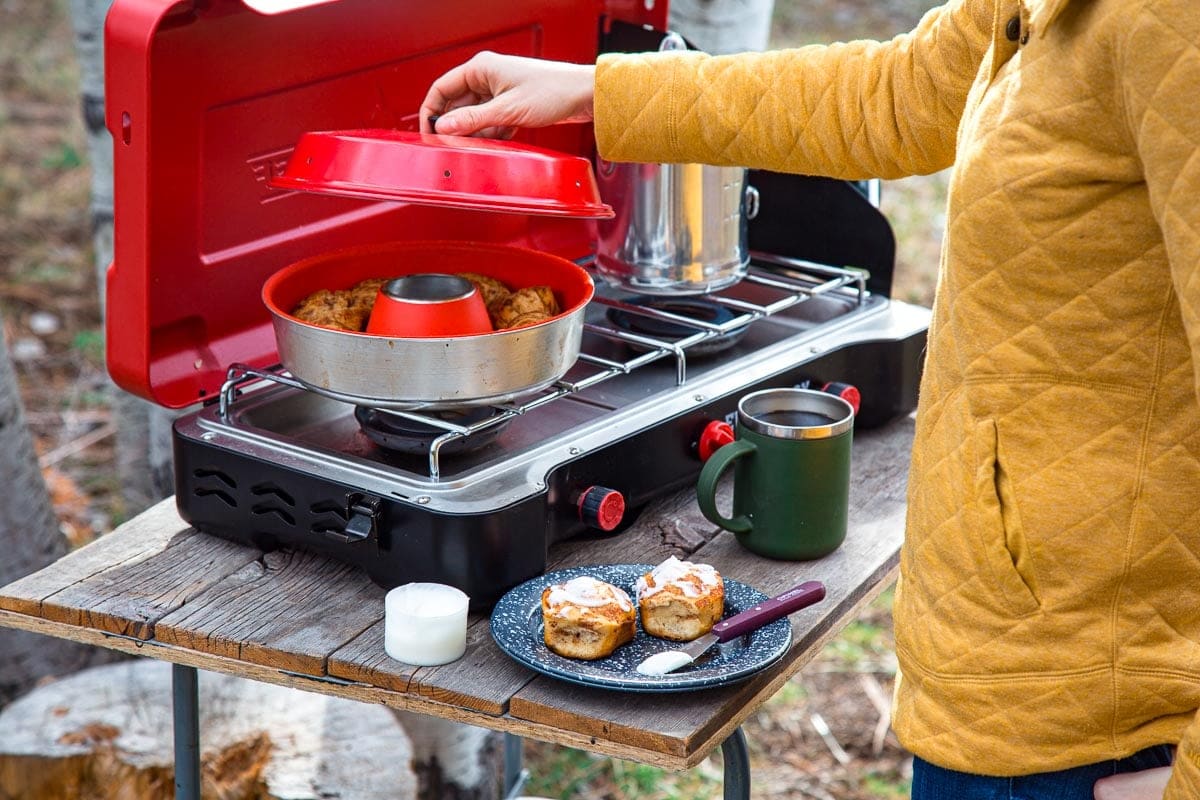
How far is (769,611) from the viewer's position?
4.68 ft

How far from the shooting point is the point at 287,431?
1740 mm

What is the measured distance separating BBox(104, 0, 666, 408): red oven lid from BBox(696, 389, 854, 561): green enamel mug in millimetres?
597

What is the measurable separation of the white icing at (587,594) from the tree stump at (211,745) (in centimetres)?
84

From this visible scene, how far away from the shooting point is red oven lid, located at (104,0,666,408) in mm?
1547

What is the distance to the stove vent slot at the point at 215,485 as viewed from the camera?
5.29 ft

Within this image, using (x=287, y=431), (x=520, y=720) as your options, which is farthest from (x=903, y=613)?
(x=287, y=431)

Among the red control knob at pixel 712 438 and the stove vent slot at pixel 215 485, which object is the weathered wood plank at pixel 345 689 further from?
the red control knob at pixel 712 438

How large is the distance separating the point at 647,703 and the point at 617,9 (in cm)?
123

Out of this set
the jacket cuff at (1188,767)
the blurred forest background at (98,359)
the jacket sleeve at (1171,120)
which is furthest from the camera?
the blurred forest background at (98,359)

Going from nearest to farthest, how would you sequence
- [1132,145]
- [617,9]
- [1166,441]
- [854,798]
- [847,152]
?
[1132,145]
[1166,441]
[847,152]
[617,9]
[854,798]

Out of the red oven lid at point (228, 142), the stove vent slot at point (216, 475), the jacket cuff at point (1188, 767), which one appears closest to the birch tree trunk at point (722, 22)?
the red oven lid at point (228, 142)

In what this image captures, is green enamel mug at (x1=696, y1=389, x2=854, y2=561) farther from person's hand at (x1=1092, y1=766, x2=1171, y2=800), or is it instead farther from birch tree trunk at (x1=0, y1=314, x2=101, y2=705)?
birch tree trunk at (x1=0, y1=314, x2=101, y2=705)

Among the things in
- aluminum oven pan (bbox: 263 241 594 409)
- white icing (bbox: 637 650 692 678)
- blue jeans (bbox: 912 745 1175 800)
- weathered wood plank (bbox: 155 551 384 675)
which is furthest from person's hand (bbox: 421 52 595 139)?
blue jeans (bbox: 912 745 1175 800)

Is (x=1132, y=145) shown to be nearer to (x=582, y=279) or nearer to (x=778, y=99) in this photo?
(x=778, y=99)
